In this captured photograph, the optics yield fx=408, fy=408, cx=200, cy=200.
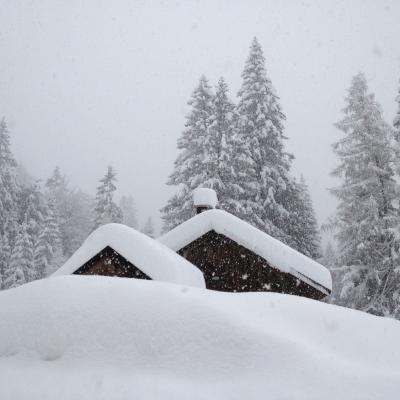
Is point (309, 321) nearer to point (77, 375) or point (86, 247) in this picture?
point (77, 375)

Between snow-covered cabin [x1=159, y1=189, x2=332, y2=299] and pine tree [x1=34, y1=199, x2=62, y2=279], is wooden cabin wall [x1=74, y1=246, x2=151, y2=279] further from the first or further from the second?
pine tree [x1=34, y1=199, x2=62, y2=279]

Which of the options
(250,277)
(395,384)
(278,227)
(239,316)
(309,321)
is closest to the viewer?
(395,384)

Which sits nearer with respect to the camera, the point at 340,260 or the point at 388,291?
the point at 388,291

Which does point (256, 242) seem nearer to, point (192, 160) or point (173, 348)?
point (173, 348)

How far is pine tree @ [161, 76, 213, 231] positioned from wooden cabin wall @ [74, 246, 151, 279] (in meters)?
10.6

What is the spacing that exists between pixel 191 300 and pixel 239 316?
0.34 meters

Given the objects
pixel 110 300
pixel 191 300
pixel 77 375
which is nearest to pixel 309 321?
pixel 191 300

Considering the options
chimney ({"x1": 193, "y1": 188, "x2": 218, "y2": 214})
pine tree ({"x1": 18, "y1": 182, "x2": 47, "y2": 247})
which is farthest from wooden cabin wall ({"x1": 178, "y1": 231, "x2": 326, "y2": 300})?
pine tree ({"x1": 18, "y1": 182, "x2": 47, "y2": 247})

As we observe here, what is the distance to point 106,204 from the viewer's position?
28734 mm

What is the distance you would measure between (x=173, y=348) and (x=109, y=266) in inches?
200

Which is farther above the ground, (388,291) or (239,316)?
(239,316)

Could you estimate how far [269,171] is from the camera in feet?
63.2

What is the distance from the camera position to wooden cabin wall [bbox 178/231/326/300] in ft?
27.4

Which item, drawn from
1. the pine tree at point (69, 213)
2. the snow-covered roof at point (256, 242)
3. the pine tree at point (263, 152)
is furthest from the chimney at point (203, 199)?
the pine tree at point (69, 213)
